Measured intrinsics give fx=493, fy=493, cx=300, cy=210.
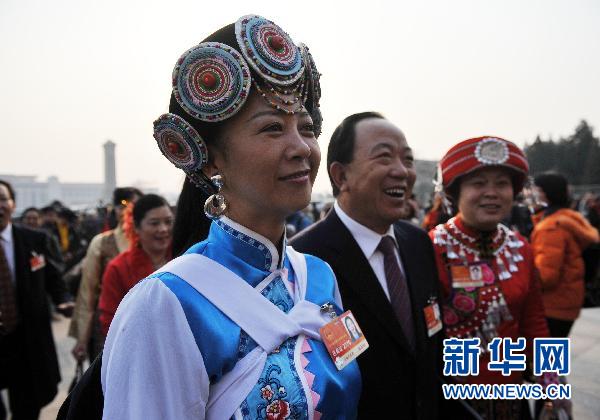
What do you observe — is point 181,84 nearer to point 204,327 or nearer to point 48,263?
point 204,327

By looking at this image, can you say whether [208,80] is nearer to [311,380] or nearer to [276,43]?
[276,43]

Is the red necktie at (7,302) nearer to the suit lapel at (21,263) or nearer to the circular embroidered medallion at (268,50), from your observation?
the suit lapel at (21,263)

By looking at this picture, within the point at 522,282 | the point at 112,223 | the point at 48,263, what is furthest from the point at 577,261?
the point at 112,223

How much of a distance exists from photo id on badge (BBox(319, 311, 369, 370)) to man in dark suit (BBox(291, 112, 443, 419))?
48 centimetres

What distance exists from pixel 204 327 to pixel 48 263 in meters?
3.56

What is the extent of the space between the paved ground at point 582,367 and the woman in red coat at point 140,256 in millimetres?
1567

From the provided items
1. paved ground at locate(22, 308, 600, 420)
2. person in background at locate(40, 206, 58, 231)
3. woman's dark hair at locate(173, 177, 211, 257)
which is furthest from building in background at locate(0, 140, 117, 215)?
woman's dark hair at locate(173, 177, 211, 257)

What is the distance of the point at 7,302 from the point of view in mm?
3654

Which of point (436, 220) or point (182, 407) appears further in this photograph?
point (436, 220)

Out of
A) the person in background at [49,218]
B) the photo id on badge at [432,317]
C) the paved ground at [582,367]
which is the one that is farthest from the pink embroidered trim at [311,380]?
the person in background at [49,218]

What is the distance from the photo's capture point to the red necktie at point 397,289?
85.6 inches

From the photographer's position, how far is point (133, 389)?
3.52ft

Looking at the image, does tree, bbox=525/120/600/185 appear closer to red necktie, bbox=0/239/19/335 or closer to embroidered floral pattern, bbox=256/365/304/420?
red necktie, bbox=0/239/19/335

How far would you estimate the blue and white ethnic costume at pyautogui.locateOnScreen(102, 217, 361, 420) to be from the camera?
1.09 m
